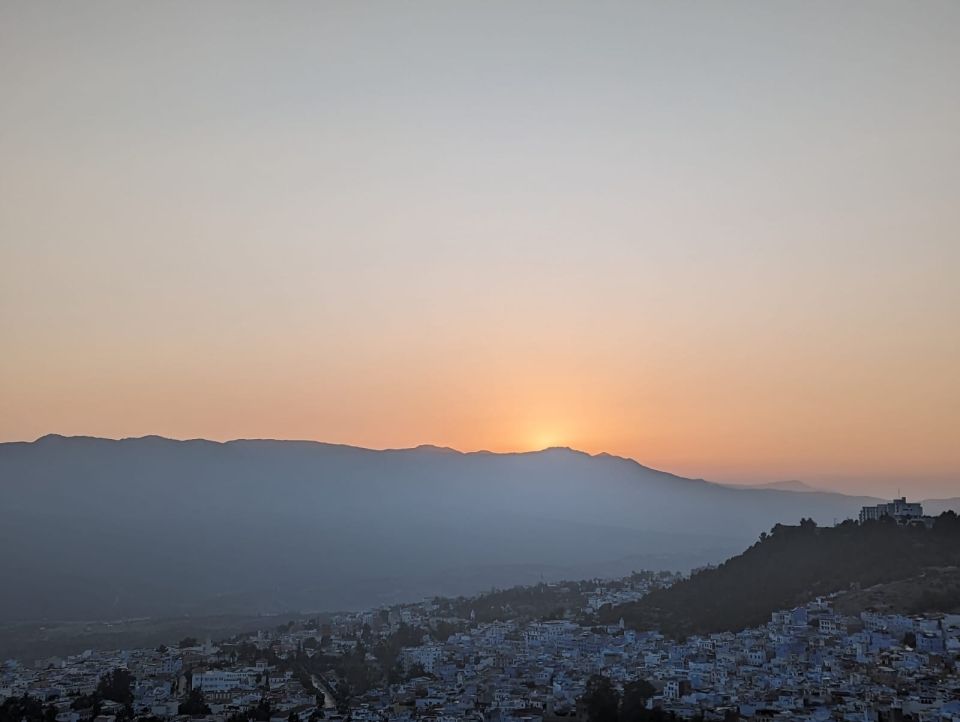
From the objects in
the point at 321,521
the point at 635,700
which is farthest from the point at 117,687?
the point at 321,521

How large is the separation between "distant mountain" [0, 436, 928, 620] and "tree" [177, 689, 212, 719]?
3768 centimetres

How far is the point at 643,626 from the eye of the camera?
3500cm

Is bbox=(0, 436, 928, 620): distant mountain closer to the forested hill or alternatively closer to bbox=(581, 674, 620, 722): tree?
the forested hill

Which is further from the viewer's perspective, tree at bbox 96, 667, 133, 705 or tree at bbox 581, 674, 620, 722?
tree at bbox 96, 667, 133, 705

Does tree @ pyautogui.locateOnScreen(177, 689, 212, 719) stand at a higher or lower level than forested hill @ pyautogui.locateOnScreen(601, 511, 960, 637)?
lower

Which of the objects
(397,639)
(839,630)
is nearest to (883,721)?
(839,630)

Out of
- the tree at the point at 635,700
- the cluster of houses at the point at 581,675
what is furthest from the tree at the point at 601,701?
the cluster of houses at the point at 581,675

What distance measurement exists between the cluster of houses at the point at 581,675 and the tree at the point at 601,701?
0.36m

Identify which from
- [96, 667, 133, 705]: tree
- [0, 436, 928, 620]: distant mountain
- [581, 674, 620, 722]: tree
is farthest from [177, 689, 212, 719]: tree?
[0, 436, 928, 620]: distant mountain

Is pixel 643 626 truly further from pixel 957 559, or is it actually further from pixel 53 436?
pixel 53 436

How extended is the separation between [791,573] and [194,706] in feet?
70.1

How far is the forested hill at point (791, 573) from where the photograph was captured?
111 ft

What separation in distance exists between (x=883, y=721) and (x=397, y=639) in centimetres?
2074

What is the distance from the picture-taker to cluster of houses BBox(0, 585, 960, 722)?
76.1 feet
